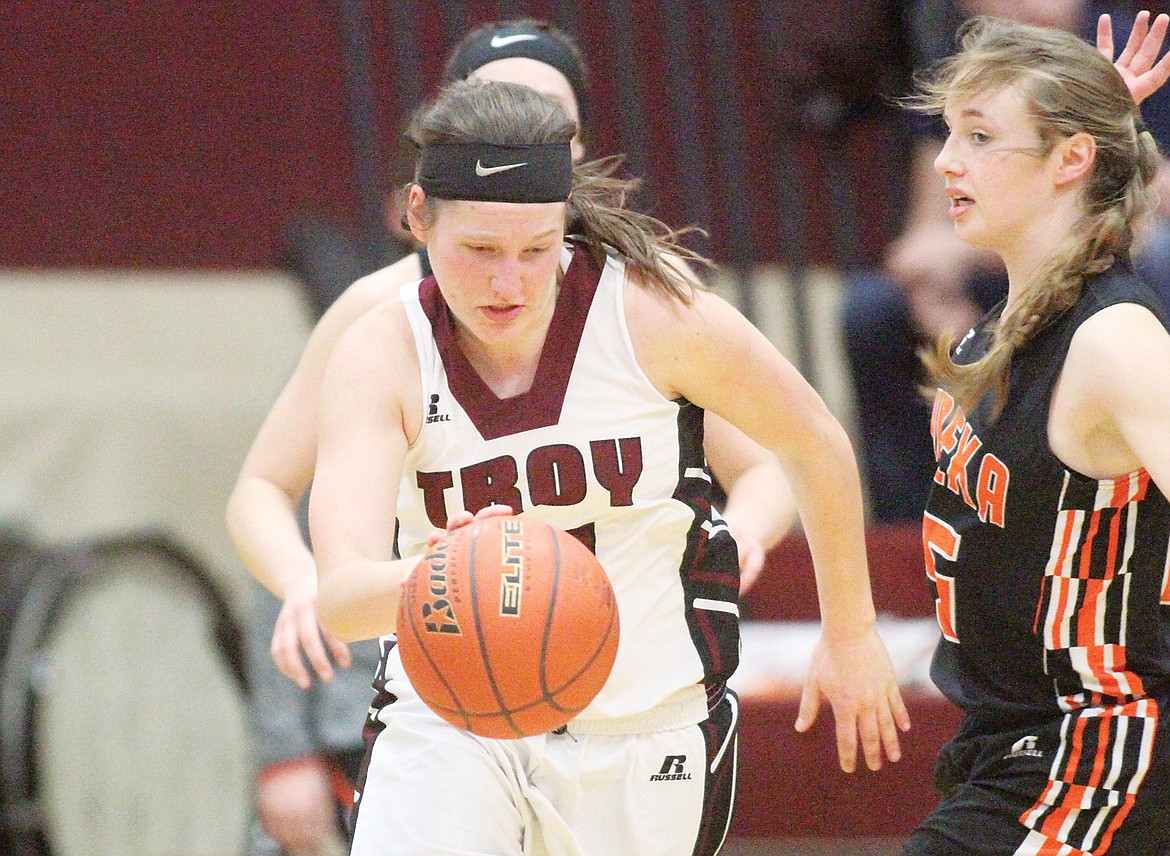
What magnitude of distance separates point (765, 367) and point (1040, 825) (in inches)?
37.2

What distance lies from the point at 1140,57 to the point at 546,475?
57.9 inches

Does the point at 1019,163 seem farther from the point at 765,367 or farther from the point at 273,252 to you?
the point at 273,252

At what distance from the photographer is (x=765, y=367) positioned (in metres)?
3.21

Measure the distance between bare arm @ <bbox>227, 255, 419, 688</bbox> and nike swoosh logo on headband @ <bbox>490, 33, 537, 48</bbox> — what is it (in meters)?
0.76

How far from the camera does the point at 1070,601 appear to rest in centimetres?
323

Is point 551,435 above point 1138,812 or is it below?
above

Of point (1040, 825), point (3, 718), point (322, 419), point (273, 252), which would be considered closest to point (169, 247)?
point (273, 252)

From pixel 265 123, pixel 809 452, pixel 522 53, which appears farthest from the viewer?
pixel 265 123

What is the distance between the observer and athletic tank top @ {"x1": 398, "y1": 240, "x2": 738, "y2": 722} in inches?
124

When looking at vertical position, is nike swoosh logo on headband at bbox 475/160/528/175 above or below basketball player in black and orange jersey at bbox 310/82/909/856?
above

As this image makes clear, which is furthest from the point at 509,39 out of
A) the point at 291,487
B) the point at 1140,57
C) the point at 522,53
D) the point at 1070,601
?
the point at 1070,601

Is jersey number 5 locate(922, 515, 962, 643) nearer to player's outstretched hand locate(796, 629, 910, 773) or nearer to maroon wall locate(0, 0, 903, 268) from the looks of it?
player's outstretched hand locate(796, 629, 910, 773)

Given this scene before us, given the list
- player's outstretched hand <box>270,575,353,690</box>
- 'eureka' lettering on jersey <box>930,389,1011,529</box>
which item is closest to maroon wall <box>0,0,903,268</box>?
'eureka' lettering on jersey <box>930,389,1011,529</box>

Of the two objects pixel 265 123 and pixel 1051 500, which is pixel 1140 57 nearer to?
pixel 1051 500
